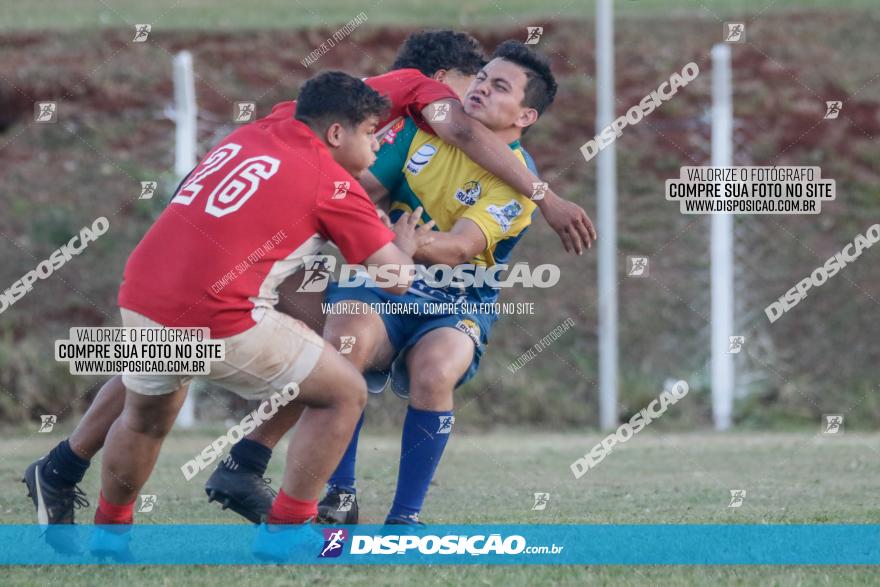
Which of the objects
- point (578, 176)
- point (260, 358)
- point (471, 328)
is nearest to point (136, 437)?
point (260, 358)

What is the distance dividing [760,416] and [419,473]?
250 inches

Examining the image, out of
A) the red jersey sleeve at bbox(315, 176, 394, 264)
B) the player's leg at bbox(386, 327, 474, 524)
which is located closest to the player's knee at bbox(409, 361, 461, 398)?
the player's leg at bbox(386, 327, 474, 524)

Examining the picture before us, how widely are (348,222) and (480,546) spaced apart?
1.19m

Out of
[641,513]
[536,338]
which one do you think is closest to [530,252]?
[536,338]

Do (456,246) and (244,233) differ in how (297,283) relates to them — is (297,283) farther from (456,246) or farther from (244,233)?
(244,233)

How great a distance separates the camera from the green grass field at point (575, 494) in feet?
13.2

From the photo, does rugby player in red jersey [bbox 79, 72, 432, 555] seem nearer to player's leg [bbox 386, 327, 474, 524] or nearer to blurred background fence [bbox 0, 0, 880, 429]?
player's leg [bbox 386, 327, 474, 524]

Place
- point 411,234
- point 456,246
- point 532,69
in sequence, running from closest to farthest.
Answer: point 411,234
point 456,246
point 532,69

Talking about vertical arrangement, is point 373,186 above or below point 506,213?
above

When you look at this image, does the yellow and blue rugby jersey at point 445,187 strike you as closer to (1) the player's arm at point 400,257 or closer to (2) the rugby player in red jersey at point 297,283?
(2) the rugby player in red jersey at point 297,283

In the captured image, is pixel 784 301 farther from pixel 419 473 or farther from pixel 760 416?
pixel 419 473

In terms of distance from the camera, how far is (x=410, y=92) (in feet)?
18.0

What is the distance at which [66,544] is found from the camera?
4453 millimetres

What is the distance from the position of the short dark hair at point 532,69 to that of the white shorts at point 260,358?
6.05ft
